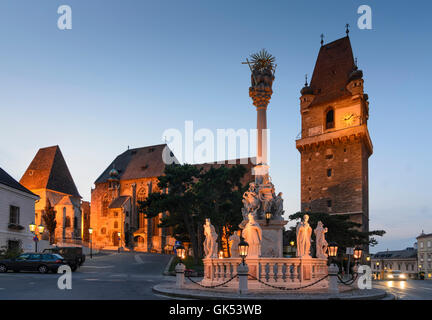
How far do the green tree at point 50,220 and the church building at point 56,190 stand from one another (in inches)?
21.3

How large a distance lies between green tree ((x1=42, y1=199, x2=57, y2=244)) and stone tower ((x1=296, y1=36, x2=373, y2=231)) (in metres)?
40.5

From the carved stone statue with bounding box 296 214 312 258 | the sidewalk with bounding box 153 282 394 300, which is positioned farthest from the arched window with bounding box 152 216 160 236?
the sidewalk with bounding box 153 282 394 300

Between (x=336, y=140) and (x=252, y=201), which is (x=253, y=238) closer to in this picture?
(x=252, y=201)

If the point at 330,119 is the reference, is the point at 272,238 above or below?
Result: below

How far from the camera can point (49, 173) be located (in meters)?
73.4

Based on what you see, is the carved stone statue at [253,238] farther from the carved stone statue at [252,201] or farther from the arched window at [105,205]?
the arched window at [105,205]

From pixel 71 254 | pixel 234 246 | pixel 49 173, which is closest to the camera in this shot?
pixel 234 246

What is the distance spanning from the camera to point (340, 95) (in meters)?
61.8

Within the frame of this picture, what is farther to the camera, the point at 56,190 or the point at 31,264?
the point at 56,190

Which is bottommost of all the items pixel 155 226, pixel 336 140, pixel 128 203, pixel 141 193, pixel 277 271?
pixel 155 226

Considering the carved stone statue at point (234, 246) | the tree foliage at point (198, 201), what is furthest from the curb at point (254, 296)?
the tree foliage at point (198, 201)

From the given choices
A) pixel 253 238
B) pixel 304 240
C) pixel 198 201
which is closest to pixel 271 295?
pixel 253 238

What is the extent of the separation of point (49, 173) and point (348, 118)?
50713mm

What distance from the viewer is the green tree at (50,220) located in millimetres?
68562
